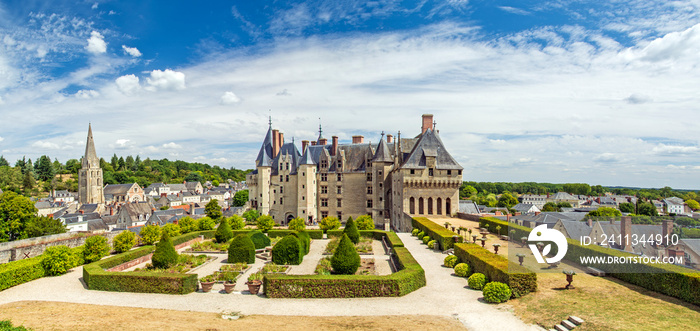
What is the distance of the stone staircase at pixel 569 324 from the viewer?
12.3 metres

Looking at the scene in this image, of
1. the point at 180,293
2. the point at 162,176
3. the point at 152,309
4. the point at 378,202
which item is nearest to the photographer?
the point at 152,309

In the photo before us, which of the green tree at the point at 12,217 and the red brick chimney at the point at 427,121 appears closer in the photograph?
the green tree at the point at 12,217

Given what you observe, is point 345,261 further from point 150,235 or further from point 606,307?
point 150,235

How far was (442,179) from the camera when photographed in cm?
4238

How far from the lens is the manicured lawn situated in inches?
475

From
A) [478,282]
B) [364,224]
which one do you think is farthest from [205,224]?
[478,282]

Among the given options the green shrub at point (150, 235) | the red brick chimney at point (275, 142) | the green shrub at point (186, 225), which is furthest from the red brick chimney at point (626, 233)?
the red brick chimney at point (275, 142)

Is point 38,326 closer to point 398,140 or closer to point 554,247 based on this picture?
point 554,247

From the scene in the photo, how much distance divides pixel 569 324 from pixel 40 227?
50867mm

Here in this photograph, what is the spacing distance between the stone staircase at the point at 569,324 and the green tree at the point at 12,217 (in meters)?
52.4

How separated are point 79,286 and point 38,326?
7218 mm

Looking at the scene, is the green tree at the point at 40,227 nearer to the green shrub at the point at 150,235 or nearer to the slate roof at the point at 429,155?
the green shrub at the point at 150,235

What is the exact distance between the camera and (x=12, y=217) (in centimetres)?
4112

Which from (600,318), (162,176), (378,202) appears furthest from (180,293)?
(162,176)
